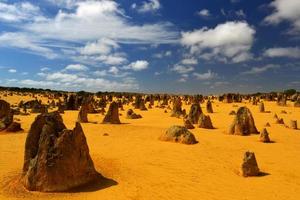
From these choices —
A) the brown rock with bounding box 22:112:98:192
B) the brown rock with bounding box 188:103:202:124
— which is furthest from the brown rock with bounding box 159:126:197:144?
the brown rock with bounding box 188:103:202:124

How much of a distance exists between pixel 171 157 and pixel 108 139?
5786mm

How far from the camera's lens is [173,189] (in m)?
12.0

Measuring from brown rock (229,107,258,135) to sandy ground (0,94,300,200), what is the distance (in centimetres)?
105

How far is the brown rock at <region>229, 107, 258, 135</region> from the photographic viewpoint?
23.8 m

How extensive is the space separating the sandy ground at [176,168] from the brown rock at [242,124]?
1051mm

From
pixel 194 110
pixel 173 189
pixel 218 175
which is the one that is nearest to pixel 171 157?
pixel 218 175

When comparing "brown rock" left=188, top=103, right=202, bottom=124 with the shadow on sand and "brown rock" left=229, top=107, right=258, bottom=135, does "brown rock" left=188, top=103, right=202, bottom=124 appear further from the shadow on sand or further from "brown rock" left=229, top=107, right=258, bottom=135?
the shadow on sand

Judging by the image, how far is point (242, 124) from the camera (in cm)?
2389

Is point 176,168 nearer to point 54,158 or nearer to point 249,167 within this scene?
point 249,167

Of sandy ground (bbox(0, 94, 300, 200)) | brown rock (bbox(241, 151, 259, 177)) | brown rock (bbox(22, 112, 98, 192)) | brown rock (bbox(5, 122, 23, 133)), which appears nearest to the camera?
brown rock (bbox(22, 112, 98, 192))

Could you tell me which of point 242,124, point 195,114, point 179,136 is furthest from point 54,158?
point 195,114

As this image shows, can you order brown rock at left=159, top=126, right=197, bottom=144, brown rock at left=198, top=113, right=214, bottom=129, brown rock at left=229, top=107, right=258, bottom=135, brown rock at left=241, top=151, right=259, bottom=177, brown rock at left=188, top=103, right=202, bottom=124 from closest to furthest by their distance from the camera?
brown rock at left=241, top=151, right=259, bottom=177 → brown rock at left=159, top=126, right=197, bottom=144 → brown rock at left=229, top=107, right=258, bottom=135 → brown rock at left=198, top=113, right=214, bottom=129 → brown rock at left=188, top=103, right=202, bottom=124

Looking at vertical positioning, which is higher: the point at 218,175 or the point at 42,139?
the point at 42,139

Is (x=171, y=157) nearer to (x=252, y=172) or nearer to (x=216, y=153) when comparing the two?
(x=216, y=153)
